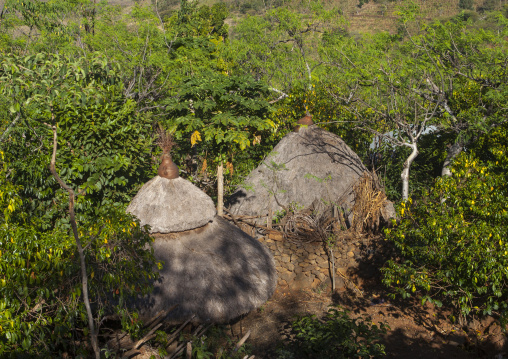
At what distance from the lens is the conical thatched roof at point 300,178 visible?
1009 cm

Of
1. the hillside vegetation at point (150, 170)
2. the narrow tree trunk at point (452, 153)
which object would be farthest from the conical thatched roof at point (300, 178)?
the narrow tree trunk at point (452, 153)

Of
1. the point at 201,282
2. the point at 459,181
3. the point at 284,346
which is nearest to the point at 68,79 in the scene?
the point at 201,282

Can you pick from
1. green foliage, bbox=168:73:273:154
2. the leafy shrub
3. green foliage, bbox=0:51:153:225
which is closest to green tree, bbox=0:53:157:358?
green foliage, bbox=0:51:153:225

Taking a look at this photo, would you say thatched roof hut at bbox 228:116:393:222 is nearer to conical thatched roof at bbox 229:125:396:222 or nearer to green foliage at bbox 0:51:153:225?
conical thatched roof at bbox 229:125:396:222

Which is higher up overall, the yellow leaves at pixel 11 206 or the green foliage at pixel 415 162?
the yellow leaves at pixel 11 206

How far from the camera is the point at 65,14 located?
18.7 meters

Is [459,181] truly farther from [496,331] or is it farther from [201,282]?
[201,282]

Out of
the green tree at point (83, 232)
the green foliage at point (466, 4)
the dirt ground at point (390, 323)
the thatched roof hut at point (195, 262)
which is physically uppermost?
the green foliage at point (466, 4)

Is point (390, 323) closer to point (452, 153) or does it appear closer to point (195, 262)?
point (195, 262)

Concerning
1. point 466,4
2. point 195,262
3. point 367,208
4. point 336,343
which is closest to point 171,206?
point 195,262

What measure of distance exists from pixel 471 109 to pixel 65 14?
1729 centimetres

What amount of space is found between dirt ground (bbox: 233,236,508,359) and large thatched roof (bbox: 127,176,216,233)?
6.63 feet

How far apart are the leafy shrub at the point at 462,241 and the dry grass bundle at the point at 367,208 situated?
7.04 ft

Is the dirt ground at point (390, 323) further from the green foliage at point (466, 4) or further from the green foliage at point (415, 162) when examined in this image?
the green foliage at point (466, 4)
